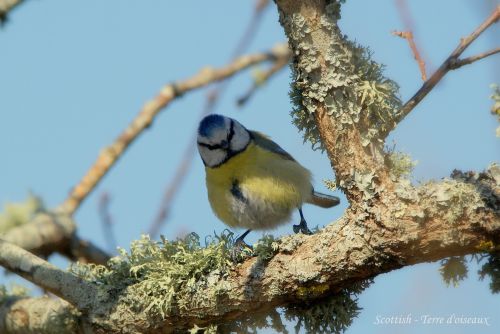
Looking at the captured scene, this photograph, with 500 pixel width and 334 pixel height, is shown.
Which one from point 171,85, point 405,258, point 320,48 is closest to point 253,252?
point 405,258

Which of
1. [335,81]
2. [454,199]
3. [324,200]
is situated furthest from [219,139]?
[454,199]

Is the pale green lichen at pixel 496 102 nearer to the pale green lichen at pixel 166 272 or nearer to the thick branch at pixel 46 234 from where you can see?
the pale green lichen at pixel 166 272

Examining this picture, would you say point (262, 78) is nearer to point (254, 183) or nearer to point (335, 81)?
point (254, 183)

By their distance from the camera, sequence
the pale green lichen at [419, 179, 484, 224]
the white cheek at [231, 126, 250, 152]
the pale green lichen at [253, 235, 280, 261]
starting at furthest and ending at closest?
the white cheek at [231, 126, 250, 152] → the pale green lichen at [253, 235, 280, 261] → the pale green lichen at [419, 179, 484, 224]

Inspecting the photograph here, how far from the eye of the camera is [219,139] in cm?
420

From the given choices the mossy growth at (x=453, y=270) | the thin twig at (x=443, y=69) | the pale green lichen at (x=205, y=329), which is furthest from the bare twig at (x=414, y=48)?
the pale green lichen at (x=205, y=329)

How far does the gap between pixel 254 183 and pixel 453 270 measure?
134 centimetres

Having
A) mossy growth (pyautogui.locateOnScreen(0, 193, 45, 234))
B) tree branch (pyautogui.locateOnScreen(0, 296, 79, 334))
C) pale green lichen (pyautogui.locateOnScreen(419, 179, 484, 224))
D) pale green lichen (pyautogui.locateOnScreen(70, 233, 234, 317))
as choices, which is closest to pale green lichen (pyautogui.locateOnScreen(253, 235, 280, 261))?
pale green lichen (pyautogui.locateOnScreen(70, 233, 234, 317))

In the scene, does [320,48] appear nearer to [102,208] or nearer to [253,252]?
[253,252]

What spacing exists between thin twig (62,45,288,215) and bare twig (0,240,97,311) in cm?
83

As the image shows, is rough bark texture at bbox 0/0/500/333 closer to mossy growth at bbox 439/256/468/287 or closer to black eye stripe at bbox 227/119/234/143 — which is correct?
mossy growth at bbox 439/256/468/287

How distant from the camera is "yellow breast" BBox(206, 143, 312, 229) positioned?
149 inches

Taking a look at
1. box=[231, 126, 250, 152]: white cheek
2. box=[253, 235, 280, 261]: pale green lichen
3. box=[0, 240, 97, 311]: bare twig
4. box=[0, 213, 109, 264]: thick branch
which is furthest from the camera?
box=[231, 126, 250, 152]: white cheek

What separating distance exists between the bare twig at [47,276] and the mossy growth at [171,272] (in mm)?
87
